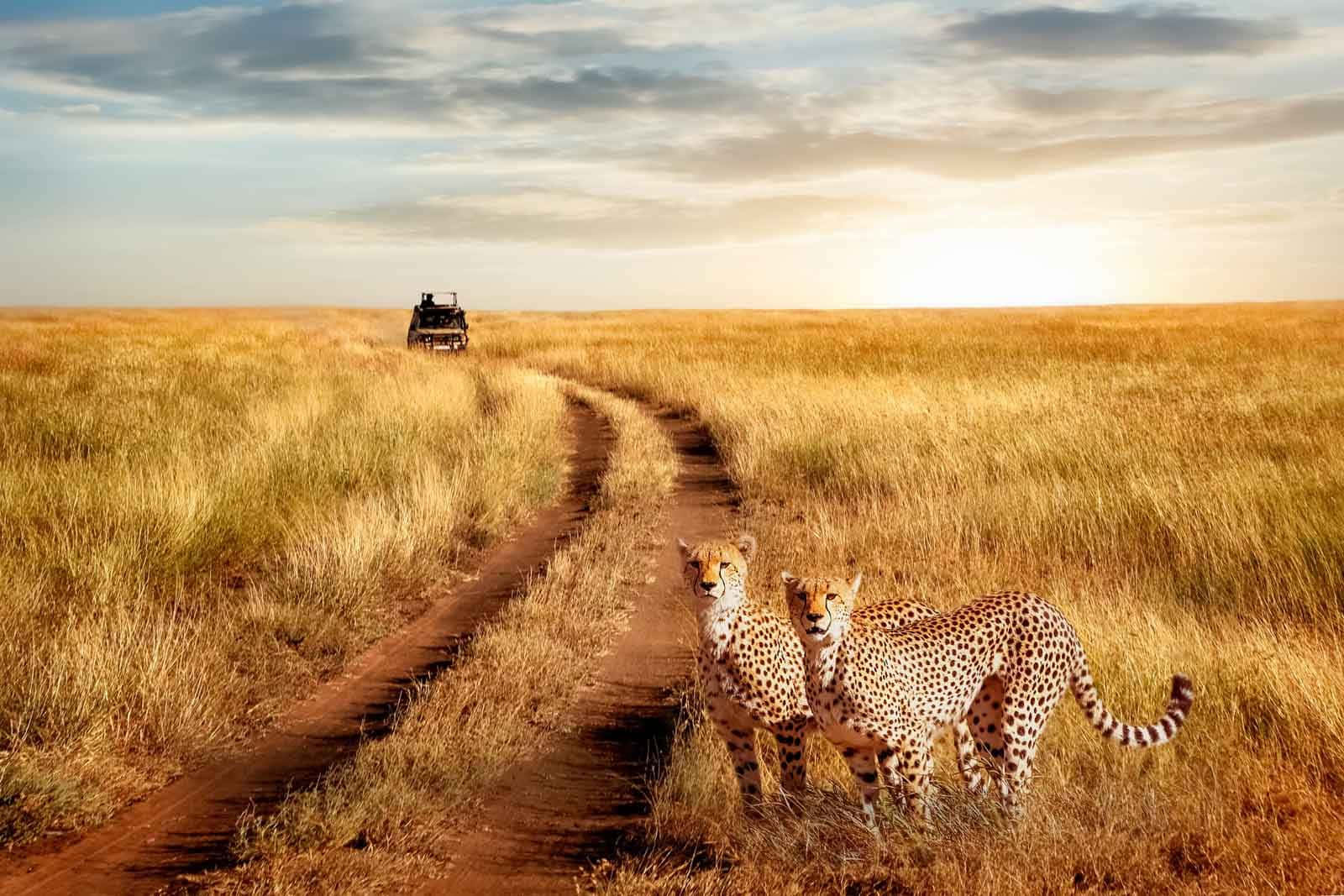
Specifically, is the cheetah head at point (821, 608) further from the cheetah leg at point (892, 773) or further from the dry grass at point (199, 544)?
the dry grass at point (199, 544)

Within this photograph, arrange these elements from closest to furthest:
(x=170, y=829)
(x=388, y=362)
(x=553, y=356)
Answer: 1. (x=170, y=829)
2. (x=388, y=362)
3. (x=553, y=356)

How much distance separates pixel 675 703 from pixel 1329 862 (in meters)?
2.97

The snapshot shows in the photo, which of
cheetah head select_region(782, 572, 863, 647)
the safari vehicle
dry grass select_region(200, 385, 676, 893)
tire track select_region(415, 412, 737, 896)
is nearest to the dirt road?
tire track select_region(415, 412, 737, 896)

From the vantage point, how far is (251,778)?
4918 mm

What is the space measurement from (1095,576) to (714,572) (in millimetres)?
4939

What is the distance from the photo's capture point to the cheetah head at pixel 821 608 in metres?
3.26

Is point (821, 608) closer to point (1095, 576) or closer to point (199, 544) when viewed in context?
point (1095, 576)

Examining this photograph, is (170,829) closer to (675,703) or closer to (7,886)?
(7,886)

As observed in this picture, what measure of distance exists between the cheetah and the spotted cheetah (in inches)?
4.7

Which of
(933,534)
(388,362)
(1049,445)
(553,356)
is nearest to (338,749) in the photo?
(933,534)

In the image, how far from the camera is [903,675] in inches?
139

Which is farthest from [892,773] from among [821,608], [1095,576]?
[1095,576]

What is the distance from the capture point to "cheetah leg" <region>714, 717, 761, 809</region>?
3.93 metres

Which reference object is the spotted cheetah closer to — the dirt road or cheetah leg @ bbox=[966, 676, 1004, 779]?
cheetah leg @ bbox=[966, 676, 1004, 779]
